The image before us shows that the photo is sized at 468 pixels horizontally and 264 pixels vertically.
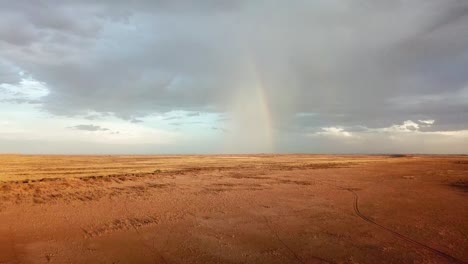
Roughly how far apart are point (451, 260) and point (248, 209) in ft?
34.9

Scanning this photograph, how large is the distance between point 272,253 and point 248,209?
25.7 feet

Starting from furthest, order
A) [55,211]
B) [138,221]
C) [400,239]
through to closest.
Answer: [55,211], [138,221], [400,239]

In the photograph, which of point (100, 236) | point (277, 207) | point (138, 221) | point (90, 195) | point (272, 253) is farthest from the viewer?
point (90, 195)

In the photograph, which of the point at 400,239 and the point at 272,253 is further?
the point at 400,239

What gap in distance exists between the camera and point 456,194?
24.3 meters

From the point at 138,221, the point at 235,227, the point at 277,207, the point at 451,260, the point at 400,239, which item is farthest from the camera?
the point at 277,207

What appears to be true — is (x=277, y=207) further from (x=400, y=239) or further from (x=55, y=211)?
(x=55, y=211)

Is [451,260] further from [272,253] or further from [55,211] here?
[55,211]

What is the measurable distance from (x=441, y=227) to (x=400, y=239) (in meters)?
3.26

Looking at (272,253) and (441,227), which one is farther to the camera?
(441,227)

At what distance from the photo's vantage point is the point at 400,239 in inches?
509

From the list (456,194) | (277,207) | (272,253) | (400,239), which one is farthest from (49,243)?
(456,194)

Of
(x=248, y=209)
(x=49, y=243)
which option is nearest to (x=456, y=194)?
(x=248, y=209)

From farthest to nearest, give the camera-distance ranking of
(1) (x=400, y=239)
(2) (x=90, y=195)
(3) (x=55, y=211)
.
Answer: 1. (2) (x=90, y=195)
2. (3) (x=55, y=211)
3. (1) (x=400, y=239)
